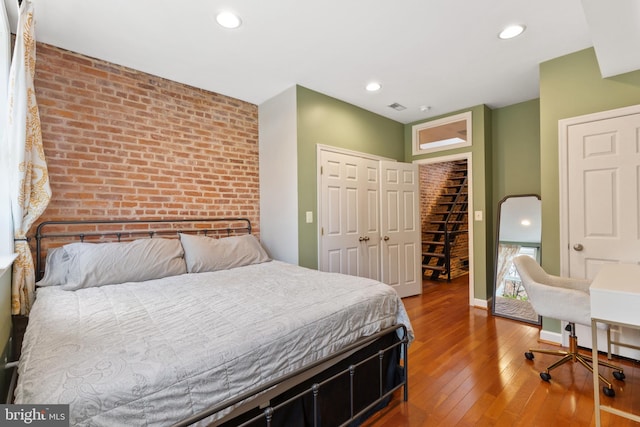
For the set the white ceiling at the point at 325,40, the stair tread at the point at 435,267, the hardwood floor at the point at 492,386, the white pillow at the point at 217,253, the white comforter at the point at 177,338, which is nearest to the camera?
the white comforter at the point at 177,338

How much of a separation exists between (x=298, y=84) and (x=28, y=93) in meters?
2.19

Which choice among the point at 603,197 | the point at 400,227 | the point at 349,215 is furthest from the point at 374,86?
the point at 603,197

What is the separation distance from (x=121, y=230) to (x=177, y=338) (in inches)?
76.2

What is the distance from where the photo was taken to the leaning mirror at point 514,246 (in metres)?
3.46

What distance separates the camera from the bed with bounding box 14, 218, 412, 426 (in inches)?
37.8

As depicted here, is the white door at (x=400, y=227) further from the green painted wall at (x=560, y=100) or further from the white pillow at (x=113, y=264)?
the white pillow at (x=113, y=264)

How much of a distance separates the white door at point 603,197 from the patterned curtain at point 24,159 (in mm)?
4247

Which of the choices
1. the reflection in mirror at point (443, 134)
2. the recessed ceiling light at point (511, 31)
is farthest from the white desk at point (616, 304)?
the reflection in mirror at point (443, 134)

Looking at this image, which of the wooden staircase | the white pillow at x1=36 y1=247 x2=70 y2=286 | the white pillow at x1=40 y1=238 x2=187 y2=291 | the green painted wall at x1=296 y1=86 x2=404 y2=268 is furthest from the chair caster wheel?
the white pillow at x1=36 y1=247 x2=70 y2=286

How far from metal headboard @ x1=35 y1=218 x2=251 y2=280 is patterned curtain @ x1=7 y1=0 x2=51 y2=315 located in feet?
1.00

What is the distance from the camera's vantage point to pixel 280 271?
257 cm

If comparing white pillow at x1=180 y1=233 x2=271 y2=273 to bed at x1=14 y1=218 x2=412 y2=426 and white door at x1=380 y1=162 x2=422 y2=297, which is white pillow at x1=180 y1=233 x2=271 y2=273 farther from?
white door at x1=380 y1=162 x2=422 y2=297

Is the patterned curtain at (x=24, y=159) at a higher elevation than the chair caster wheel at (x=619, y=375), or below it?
higher

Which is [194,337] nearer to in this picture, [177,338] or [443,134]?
[177,338]
